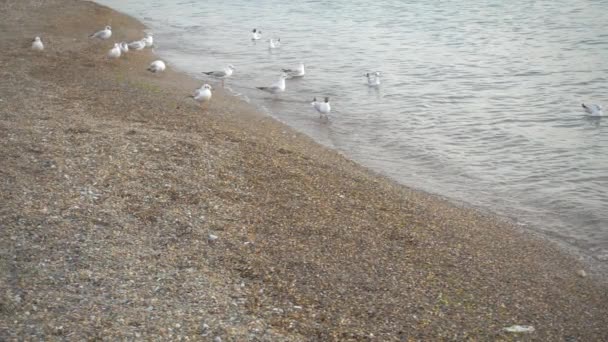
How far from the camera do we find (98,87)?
13203 millimetres

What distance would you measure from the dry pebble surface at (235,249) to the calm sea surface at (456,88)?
1.86m

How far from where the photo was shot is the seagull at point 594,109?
47.3 ft

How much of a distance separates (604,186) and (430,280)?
595 centimetres

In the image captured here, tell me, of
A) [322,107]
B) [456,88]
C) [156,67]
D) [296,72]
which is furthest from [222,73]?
[456,88]

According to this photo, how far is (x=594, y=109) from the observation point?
1447cm

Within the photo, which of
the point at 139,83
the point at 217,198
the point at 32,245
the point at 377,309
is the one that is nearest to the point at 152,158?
the point at 217,198

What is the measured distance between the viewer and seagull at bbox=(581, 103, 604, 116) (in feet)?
47.3

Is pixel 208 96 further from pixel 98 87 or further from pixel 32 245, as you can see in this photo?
pixel 32 245

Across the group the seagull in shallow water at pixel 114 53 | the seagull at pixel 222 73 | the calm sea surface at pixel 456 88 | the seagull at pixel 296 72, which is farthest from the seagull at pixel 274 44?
the seagull in shallow water at pixel 114 53

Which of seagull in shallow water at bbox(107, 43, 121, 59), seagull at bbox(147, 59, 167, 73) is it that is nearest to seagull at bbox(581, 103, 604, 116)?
seagull at bbox(147, 59, 167, 73)

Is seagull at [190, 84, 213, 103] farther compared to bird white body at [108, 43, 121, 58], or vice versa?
bird white body at [108, 43, 121, 58]

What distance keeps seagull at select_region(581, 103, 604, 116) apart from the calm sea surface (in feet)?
0.64

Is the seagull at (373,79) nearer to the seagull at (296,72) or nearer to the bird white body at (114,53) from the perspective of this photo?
the seagull at (296,72)

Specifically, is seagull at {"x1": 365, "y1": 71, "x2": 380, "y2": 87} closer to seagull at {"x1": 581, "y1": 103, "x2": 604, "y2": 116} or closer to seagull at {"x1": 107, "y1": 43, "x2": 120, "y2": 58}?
seagull at {"x1": 581, "y1": 103, "x2": 604, "y2": 116}
